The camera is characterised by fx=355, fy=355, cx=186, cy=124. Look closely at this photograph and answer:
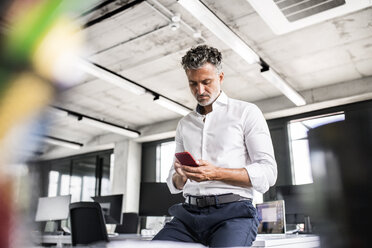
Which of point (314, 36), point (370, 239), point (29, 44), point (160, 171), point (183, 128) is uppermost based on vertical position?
point (314, 36)

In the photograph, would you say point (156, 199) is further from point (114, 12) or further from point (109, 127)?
point (109, 127)

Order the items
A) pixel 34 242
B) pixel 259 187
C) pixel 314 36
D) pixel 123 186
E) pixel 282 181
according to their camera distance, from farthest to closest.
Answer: pixel 123 186 < pixel 282 181 < pixel 314 36 < pixel 259 187 < pixel 34 242

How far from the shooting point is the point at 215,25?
A: 3553mm

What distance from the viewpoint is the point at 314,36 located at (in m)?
4.45

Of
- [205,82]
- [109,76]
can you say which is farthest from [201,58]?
[109,76]

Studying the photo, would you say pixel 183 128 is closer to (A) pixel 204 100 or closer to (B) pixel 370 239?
(A) pixel 204 100

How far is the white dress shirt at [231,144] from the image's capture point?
1173 mm

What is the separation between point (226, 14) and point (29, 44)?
3863 millimetres

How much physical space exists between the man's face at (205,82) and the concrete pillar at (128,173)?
6635mm

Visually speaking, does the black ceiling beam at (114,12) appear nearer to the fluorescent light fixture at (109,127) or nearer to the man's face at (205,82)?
the man's face at (205,82)

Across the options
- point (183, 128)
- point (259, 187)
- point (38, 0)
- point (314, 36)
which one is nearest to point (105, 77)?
point (314, 36)

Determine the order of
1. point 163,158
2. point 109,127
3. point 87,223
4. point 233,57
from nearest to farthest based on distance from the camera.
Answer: point 87,223 < point 233,57 < point 109,127 < point 163,158

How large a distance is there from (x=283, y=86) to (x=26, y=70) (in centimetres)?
527

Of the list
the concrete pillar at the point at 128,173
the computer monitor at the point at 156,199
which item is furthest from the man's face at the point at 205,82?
the concrete pillar at the point at 128,173
